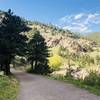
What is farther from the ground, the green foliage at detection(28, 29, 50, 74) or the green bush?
the green foliage at detection(28, 29, 50, 74)

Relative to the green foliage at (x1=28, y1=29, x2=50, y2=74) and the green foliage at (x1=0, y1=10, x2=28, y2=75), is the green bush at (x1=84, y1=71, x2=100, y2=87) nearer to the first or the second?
the green foliage at (x1=0, y1=10, x2=28, y2=75)

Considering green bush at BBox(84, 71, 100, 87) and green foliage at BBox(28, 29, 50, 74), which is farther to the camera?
green foliage at BBox(28, 29, 50, 74)

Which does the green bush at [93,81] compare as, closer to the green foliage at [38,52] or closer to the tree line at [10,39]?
the tree line at [10,39]

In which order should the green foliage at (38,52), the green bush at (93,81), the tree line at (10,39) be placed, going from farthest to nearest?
the green foliage at (38,52), the tree line at (10,39), the green bush at (93,81)

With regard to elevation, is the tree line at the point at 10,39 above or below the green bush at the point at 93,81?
above

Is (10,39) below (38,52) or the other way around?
the other way around

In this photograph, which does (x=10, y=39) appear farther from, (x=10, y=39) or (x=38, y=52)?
(x=38, y=52)

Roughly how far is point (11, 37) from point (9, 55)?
123 inches

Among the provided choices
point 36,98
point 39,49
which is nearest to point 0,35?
point 39,49

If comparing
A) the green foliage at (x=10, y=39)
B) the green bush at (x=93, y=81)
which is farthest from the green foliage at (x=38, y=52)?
the green bush at (x=93, y=81)

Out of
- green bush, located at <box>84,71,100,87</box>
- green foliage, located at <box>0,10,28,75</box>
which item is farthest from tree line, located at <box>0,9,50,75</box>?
green bush, located at <box>84,71,100,87</box>

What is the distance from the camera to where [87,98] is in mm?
16562

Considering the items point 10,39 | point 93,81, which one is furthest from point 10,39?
point 93,81

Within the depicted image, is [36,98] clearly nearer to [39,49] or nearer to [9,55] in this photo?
[9,55]
